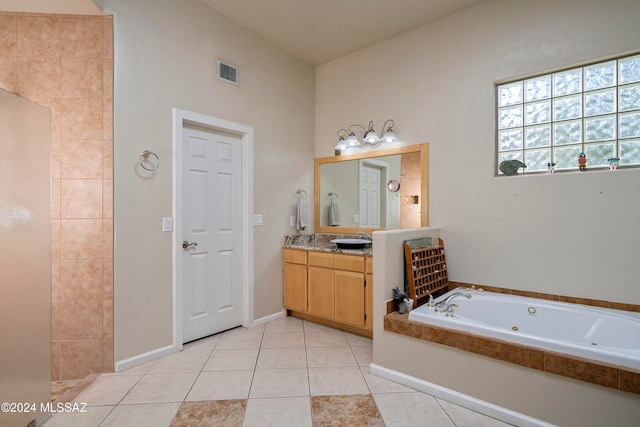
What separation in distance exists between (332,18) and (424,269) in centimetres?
250

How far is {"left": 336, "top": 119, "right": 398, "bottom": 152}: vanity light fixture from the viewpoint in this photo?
3328mm

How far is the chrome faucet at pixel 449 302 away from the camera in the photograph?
7.47 ft

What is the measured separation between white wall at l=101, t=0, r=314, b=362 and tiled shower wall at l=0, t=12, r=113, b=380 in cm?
8

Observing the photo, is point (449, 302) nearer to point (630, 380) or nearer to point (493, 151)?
point (630, 380)

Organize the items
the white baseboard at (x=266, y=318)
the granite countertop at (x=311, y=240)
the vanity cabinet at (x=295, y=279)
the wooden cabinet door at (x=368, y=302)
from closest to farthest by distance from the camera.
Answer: the wooden cabinet door at (x=368, y=302), the white baseboard at (x=266, y=318), the vanity cabinet at (x=295, y=279), the granite countertop at (x=311, y=240)

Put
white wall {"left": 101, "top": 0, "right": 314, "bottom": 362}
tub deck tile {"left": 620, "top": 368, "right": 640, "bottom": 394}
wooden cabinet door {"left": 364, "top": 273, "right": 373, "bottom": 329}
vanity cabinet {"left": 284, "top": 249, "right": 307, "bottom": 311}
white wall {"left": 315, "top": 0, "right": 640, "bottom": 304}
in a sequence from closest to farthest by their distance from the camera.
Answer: tub deck tile {"left": 620, "top": 368, "right": 640, "bottom": 394} → white wall {"left": 315, "top": 0, "right": 640, "bottom": 304} → white wall {"left": 101, "top": 0, "right": 314, "bottom": 362} → wooden cabinet door {"left": 364, "top": 273, "right": 373, "bottom": 329} → vanity cabinet {"left": 284, "top": 249, "right": 307, "bottom": 311}

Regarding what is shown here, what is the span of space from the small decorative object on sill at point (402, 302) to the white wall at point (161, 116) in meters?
1.60

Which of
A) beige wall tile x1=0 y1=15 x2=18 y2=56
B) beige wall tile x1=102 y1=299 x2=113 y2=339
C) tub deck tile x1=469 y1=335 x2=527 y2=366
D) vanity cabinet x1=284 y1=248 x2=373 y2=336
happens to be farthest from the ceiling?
tub deck tile x1=469 y1=335 x2=527 y2=366

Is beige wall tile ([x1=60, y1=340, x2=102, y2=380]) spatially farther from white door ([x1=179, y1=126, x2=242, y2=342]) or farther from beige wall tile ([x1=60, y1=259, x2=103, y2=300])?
white door ([x1=179, y1=126, x2=242, y2=342])

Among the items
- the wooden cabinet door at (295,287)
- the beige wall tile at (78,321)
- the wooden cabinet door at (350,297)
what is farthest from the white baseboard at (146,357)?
the wooden cabinet door at (350,297)

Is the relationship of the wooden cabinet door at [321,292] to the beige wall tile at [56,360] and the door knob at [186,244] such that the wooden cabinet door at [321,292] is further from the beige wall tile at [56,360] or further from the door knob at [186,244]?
the beige wall tile at [56,360]

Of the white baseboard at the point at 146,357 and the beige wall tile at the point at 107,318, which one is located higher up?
the beige wall tile at the point at 107,318

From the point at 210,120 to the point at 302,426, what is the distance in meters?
2.53

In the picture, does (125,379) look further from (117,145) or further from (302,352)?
(117,145)
